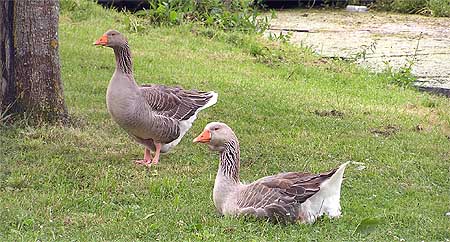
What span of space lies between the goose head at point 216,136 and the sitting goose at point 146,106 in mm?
1092

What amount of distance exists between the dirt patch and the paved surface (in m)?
2.46

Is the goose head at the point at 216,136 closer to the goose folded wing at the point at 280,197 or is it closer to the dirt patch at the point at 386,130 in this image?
the goose folded wing at the point at 280,197

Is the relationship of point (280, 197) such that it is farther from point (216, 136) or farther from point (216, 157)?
point (216, 157)

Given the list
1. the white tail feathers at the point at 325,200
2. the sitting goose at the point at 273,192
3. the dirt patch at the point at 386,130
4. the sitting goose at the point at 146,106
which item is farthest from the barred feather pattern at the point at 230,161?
the dirt patch at the point at 386,130

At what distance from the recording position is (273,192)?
5148 millimetres

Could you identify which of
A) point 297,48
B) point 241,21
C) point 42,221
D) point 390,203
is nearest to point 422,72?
point 297,48

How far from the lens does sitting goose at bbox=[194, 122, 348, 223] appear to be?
16.8ft

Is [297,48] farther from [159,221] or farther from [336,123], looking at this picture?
[159,221]

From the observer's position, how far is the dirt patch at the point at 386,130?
8.04 m

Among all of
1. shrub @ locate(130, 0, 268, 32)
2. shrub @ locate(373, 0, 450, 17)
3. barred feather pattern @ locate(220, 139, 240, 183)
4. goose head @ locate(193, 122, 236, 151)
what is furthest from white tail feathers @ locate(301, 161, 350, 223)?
shrub @ locate(373, 0, 450, 17)

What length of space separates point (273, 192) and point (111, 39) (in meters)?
2.15

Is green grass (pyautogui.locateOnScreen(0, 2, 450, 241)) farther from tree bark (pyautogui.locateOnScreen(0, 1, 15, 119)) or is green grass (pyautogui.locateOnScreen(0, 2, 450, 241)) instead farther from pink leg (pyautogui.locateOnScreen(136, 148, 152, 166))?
tree bark (pyautogui.locateOnScreen(0, 1, 15, 119))

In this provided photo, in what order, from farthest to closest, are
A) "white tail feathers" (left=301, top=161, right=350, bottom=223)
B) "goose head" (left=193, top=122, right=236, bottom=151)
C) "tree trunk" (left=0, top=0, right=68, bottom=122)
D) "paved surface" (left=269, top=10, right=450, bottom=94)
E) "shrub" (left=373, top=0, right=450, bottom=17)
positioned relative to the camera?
1. "shrub" (left=373, top=0, right=450, bottom=17)
2. "paved surface" (left=269, top=10, right=450, bottom=94)
3. "tree trunk" (left=0, top=0, right=68, bottom=122)
4. "goose head" (left=193, top=122, right=236, bottom=151)
5. "white tail feathers" (left=301, top=161, right=350, bottom=223)

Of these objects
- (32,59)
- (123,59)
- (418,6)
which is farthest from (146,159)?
(418,6)
